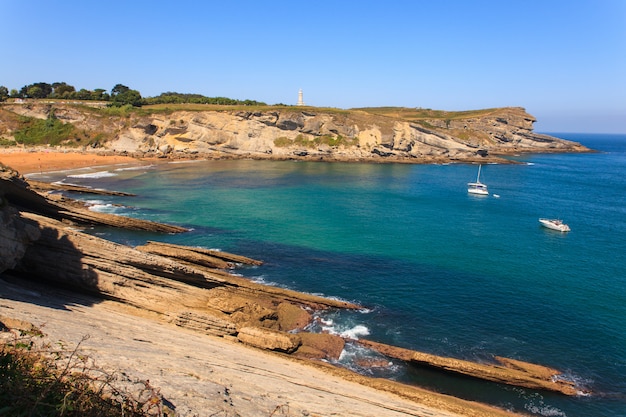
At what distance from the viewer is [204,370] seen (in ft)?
37.2

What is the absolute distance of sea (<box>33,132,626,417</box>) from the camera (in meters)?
22.8

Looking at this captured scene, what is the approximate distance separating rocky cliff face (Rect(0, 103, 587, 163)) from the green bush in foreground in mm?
Answer: 103353

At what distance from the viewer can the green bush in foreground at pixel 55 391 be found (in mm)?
5809

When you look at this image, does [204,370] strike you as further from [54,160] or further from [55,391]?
[54,160]

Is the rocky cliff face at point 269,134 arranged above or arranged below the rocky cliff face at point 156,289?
above

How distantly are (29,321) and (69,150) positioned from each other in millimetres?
105978

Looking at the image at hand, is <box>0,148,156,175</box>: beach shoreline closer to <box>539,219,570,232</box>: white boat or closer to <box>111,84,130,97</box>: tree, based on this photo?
<box>111,84,130,97</box>: tree

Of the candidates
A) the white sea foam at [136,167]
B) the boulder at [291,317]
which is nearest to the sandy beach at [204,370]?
the boulder at [291,317]

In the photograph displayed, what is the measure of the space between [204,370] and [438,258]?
30.1m

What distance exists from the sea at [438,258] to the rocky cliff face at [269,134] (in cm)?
2887

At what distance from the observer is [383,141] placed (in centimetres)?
11419

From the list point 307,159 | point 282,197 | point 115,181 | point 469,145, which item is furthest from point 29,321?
point 469,145

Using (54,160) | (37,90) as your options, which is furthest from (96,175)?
(37,90)

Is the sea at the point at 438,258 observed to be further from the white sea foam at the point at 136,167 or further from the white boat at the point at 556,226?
the white sea foam at the point at 136,167
